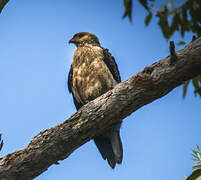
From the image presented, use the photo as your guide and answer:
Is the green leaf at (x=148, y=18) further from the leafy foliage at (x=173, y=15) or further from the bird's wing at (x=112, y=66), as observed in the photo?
the bird's wing at (x=112, y=66)

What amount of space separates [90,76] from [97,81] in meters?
0.15

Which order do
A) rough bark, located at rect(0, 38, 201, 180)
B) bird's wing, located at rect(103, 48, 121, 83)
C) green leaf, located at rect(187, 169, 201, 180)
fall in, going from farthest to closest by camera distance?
bird's wing, located at rect(103, 48, 121, 83) → rough bark, located at rect(0, 38, 201, 180) → green leaf, located at rect(187, 169, 201, 180)

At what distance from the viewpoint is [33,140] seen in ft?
11.7

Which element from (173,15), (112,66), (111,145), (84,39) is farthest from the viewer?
(84,39)

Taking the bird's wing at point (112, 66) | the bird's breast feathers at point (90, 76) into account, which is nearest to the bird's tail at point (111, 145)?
the bird's breast feathers at point (90, 76)

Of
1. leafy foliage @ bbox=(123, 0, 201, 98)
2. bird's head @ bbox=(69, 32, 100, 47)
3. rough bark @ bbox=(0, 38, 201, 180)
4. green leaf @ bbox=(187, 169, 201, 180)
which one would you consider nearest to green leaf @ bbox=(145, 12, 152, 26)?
leafy foliage @ bbox=(123, 0, 201, 98)

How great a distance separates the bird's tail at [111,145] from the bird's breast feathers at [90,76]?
1.91 ft

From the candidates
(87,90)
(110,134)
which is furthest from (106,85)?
(110,134)

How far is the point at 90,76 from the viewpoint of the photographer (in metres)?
4.78

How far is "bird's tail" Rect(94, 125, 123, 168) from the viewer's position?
14.6ft

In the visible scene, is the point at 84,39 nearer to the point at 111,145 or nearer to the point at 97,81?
the point at 97,81

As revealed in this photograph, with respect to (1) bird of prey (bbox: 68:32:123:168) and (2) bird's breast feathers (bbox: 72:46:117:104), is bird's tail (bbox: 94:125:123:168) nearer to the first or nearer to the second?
(1) bird of prey (bbox: 68:32:123:168)

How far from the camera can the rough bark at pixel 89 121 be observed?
321 cm

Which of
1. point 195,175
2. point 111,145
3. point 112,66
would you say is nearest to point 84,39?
point 112,66
